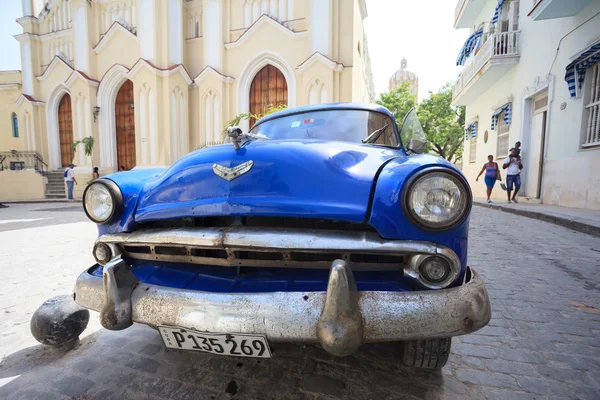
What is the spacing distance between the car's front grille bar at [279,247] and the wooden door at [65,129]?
60.1 feet

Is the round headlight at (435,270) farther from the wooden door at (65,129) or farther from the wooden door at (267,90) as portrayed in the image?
the wooden door at (65,129)

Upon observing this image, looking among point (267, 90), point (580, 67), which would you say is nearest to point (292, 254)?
point (580, 67)

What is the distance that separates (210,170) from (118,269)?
0.58 metres

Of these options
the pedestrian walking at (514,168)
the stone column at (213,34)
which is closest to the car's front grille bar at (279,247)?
the pedestrian walking at (514,168)

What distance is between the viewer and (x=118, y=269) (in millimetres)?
1329

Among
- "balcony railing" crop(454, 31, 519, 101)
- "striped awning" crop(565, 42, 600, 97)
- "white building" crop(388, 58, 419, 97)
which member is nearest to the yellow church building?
"balcony railing" crop(454, 31, 519, 101)

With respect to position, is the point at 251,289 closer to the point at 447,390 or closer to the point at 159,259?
the point at 159,259

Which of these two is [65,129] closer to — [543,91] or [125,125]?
[125,125]

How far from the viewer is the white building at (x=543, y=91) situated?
22.5 ft

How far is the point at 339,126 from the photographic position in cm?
234

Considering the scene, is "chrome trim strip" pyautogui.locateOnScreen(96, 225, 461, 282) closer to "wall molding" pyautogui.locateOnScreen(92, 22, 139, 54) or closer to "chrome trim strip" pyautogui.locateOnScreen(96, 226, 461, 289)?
"chrome trim strip" pyautogui.locateOnScreen(96, 226, 461, 289)

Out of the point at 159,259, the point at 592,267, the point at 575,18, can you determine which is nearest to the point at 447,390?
the point at 159,259

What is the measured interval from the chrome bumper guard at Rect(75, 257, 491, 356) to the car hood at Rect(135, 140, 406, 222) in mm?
297

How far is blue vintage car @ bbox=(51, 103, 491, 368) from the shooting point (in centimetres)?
114
